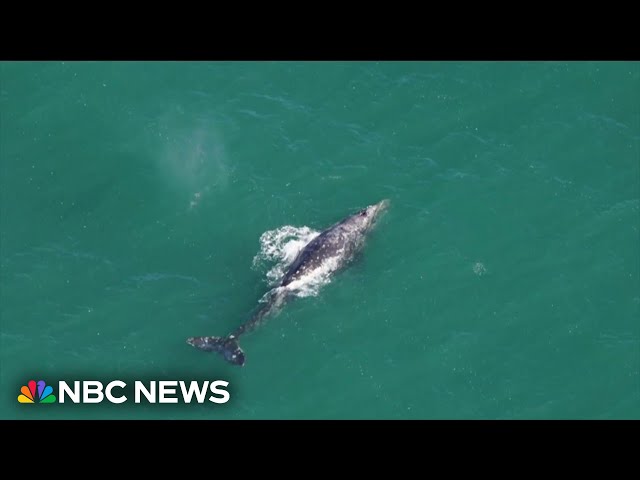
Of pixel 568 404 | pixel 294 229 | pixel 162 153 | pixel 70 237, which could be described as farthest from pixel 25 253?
pixel 568 404

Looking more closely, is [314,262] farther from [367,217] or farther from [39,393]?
[39,393]

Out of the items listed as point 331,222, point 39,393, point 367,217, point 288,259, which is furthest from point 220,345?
point 367,217

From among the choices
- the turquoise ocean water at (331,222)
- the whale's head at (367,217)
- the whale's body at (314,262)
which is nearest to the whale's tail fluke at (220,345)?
the whale's body at (314,262)

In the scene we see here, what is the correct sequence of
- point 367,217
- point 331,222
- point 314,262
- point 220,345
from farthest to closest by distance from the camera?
1. point 331,222
2. point 367,217
3. point 314,262
4. point 220,345

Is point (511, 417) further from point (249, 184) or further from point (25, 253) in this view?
point (25, 253)

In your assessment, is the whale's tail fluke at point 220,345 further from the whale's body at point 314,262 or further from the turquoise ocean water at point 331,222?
the turquoise ocean water at point 331,222

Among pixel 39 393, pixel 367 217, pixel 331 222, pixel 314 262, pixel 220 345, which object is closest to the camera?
pixel 39 393

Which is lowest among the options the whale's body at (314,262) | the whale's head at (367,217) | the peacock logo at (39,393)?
the peacock logo at (39,393)
